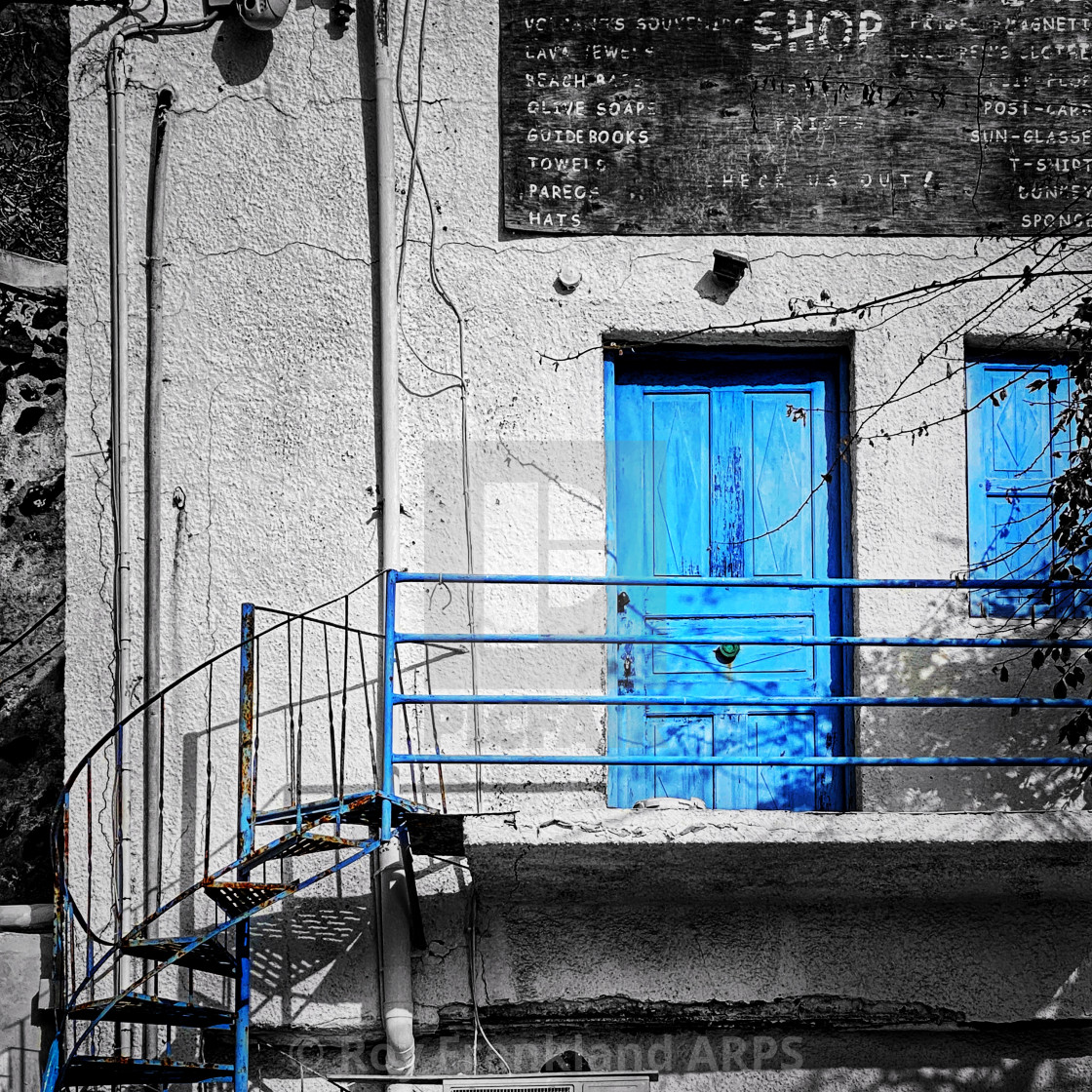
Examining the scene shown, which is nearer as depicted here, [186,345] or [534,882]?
[534,882]

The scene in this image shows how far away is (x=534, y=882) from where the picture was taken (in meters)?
5.55

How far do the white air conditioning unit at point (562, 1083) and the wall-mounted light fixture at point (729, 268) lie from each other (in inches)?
135

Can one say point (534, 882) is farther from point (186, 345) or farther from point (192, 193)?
point (192, 193)

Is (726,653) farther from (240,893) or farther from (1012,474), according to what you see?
(240,893)

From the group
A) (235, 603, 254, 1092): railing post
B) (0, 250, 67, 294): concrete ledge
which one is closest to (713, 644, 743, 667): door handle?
(235, 603, 254, 1092): railing post

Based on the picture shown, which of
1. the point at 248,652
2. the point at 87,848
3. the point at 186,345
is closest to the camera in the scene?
the point at 248,652

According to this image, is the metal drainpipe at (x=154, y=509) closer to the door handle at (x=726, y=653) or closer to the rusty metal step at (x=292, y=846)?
the rusty metal step at (x=292, y=846)

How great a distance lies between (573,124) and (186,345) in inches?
80.9

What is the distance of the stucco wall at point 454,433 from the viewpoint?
5773mm

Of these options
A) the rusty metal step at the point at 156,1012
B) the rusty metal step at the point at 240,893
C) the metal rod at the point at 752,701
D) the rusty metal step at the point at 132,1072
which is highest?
the metal rod at the point at 752,701

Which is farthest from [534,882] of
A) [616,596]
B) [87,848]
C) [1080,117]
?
[1080,117]

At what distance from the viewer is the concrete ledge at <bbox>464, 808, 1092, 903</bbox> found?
5316 millimetres

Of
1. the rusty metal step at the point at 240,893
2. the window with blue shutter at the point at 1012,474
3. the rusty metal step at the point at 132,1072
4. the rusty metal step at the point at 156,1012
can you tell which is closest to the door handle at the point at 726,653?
the window with blue shutter at the point at 1012,474

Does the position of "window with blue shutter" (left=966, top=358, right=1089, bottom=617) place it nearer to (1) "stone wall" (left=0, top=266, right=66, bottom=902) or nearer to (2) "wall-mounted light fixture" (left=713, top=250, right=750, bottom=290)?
(2) "wall-mounted light fixture" (left=713, top=250, right=750, bottom=290)
